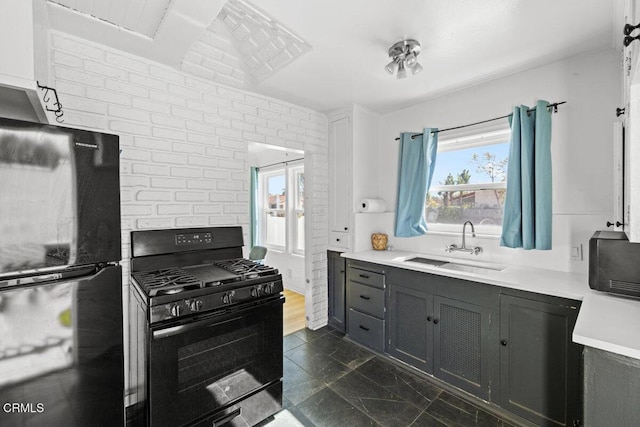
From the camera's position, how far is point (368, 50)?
6.28 ft

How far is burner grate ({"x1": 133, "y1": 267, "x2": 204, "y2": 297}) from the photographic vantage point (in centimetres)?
142

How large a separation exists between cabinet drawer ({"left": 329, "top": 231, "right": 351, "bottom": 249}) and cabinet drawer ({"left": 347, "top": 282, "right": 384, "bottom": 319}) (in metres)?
0.44

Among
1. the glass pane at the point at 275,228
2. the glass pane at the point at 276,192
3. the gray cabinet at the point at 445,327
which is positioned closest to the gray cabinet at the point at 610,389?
the gray cabinet at the point at 445,327

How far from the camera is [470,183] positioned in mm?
2646

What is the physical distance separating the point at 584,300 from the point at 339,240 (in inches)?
79.8

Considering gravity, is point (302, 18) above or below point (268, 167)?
above

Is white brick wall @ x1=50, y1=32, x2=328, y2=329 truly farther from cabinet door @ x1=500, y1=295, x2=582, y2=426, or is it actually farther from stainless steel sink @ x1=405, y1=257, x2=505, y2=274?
cabinet door @ x1=500, y1=295, x2=582, y2=426

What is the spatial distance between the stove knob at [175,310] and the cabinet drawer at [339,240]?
6.30ft

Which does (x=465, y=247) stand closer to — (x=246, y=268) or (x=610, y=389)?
(x=610, y=389)

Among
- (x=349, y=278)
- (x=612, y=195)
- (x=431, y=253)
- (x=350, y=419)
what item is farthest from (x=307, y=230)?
(x=612, y=195)

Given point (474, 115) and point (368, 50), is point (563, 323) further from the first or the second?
point (368, 50)

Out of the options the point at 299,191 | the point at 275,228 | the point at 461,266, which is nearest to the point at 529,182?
the point at 461,266

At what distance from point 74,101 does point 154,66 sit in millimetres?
570

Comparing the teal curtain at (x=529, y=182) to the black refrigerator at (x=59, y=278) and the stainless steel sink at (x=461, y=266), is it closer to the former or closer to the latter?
the stainless steel sink at (x=461, y=266)
